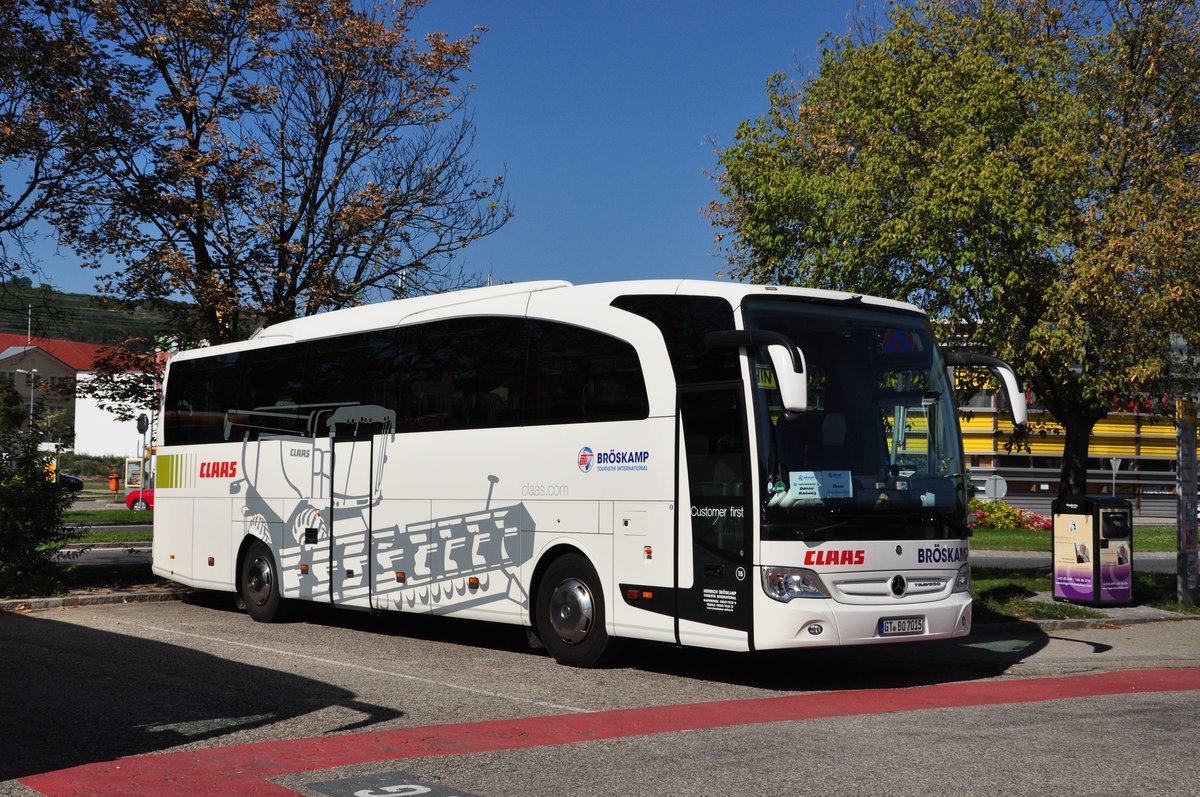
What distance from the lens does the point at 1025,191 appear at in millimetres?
17078

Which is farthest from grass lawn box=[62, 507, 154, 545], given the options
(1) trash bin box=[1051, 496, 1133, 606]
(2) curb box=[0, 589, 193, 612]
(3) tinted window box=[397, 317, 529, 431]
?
(1) trash bin box=[1051, 496, 1133, 606]

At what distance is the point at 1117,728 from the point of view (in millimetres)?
8812

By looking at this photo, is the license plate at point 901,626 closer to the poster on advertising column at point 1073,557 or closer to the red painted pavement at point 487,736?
the red painted pavement at point 487,736

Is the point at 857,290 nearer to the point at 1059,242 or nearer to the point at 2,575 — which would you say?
the point at 1059,242

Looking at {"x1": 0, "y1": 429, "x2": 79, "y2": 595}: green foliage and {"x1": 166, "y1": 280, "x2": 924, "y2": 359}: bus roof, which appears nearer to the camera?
{"x1": 166, "y1": 280, "x2": 924, "y2": 359}: bus roof

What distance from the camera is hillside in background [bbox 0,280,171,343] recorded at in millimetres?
20031

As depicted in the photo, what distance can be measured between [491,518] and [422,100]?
10.8m

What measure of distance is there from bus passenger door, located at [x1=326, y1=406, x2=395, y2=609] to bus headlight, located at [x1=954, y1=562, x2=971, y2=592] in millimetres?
6433

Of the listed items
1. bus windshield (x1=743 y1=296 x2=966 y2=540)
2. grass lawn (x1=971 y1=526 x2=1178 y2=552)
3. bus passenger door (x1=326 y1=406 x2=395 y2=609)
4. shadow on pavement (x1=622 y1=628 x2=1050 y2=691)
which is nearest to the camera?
bus windshield (x1=743 y1=296 x2=966 y2=540)

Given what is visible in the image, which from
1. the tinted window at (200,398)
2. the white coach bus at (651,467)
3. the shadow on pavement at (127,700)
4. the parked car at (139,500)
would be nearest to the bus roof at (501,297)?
the white coach bus at (651,467)

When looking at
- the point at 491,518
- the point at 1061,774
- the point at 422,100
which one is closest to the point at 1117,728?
the point at 1061,774

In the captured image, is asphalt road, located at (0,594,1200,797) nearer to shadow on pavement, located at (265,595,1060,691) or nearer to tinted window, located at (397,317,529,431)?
shadow on pavement, located at (265,595,1060,691)

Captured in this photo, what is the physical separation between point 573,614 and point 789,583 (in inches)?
93.6

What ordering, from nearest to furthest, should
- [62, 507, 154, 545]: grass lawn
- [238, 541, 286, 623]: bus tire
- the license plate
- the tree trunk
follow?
1. the license plate
2. [238, 541, 286, 623]: bus tire
3. the tree trunk
4. [62, 507, 154, 545]: grass lawn
